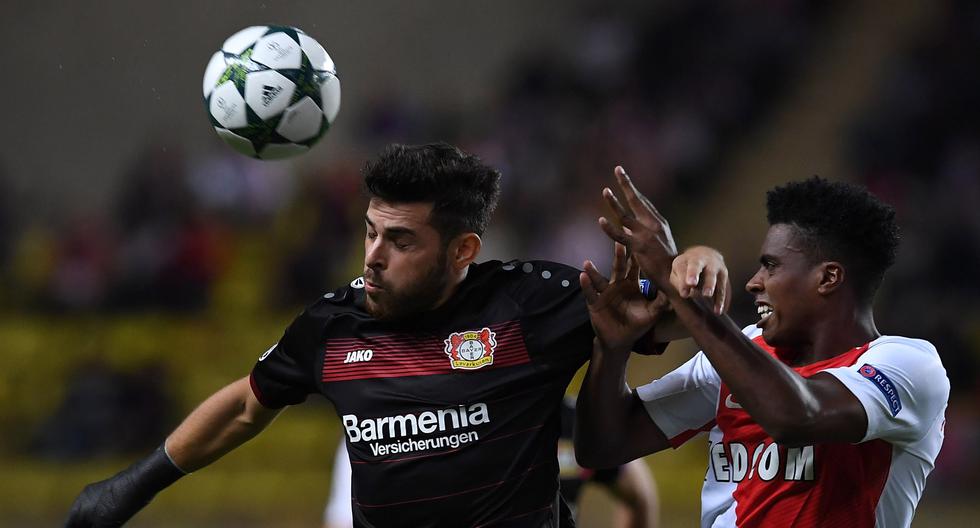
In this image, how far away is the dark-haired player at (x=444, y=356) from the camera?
3674 mm

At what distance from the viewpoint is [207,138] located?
14234mm

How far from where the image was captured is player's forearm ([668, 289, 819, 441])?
3150 millimetres

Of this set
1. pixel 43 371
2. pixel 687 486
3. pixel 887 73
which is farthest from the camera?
pixel 887 73

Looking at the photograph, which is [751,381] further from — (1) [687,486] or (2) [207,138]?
(2) [207,138]

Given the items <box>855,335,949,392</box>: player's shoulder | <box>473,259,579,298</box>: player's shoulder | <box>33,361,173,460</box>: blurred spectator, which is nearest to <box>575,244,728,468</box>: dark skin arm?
<box>473,259,579,298</box>: player's shoulder

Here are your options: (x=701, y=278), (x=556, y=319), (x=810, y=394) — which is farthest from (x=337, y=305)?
(x=810, y=394)

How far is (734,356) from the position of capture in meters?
3.16

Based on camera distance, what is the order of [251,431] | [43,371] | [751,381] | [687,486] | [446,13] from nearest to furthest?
[751,381] → [251,431] → [687,486] → [43,371] → [446,13]

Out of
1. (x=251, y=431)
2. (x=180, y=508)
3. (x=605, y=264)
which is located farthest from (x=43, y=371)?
(x=251, y=431)

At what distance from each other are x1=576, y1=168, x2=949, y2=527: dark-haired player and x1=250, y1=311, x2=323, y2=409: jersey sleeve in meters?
0.86

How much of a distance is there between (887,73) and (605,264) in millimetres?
4716

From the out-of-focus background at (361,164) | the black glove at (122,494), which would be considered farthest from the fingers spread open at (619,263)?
the out-of-focus background at (361,164)

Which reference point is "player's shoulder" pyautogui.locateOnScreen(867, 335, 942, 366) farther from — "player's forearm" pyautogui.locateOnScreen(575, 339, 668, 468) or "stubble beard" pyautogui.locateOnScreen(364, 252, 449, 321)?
"stubble beard" pyautogui.locateOnScreen(364, 252, 449, 321)

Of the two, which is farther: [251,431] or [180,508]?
[180,508]
